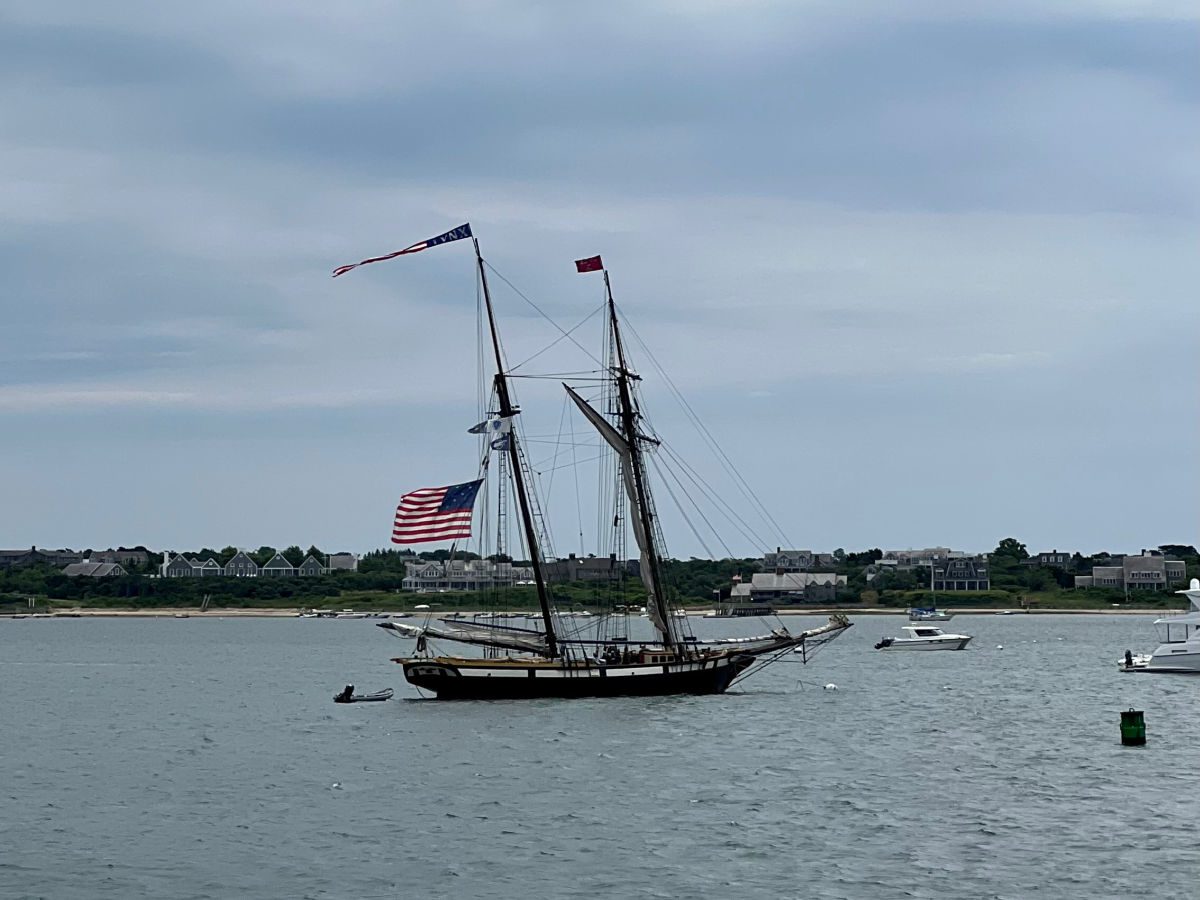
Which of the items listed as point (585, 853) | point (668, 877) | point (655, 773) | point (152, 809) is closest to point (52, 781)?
point (152, 809)

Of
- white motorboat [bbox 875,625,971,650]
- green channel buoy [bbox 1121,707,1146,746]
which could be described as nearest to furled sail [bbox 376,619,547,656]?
green channel buoy [bbox 1121,707,1146,746]

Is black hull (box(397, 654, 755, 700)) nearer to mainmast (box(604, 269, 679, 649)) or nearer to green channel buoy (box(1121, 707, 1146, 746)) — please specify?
mainmast (box(604, 269, 679, 649))

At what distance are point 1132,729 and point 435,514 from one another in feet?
109

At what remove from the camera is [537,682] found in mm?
88125

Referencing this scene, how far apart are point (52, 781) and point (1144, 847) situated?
37321 millimetres

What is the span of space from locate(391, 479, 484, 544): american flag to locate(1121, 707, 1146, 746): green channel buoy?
31096 millimetres

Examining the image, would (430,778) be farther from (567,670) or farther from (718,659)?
(718,659)

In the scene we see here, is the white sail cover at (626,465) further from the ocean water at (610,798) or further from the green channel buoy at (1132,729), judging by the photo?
the green channel buoy at (1132,729)

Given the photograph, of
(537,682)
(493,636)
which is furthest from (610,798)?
(493,636)

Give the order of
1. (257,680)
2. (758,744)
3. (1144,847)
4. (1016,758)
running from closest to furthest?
(1144,847) < (1016,758) < (758,744) < (257,680)

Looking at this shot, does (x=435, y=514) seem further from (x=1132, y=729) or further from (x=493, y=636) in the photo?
(x=1132, y=729)

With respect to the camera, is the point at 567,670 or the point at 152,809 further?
the point at 567,670

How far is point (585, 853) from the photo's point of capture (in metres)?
43.2

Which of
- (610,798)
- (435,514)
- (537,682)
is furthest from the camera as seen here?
(537,682)
